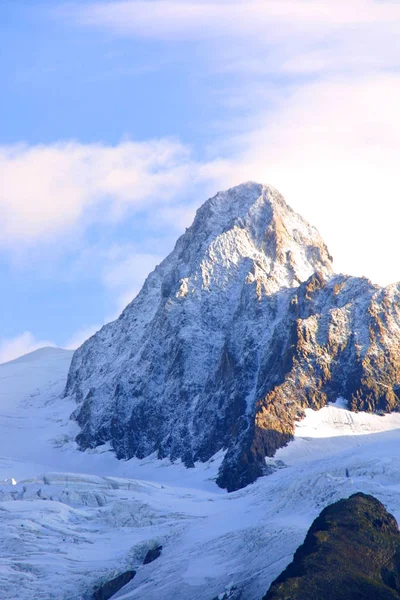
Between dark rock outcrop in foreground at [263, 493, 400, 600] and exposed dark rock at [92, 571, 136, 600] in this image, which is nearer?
dark rock outcrop in foreground at [263, 493, 400, 600]

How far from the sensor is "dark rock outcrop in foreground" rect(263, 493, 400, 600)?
5965 inches

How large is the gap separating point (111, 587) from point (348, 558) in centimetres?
3991

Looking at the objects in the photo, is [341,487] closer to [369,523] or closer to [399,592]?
[369,523]

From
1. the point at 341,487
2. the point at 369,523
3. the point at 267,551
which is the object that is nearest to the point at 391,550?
the point at 369,523

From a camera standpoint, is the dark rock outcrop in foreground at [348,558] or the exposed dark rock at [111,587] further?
the exposed dark rock at [111,587]

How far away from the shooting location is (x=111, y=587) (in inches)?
7549

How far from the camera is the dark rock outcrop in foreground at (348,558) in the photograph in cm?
15150

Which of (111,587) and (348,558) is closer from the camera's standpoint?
(348,558)

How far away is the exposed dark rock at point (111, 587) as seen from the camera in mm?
190500

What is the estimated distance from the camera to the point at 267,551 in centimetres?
18088

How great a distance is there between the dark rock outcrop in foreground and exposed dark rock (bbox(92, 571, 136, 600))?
27747mm

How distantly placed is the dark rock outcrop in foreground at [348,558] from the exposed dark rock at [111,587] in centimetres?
2775

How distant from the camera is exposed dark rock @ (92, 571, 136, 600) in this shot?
190 m

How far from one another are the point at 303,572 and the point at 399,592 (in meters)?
9.55
